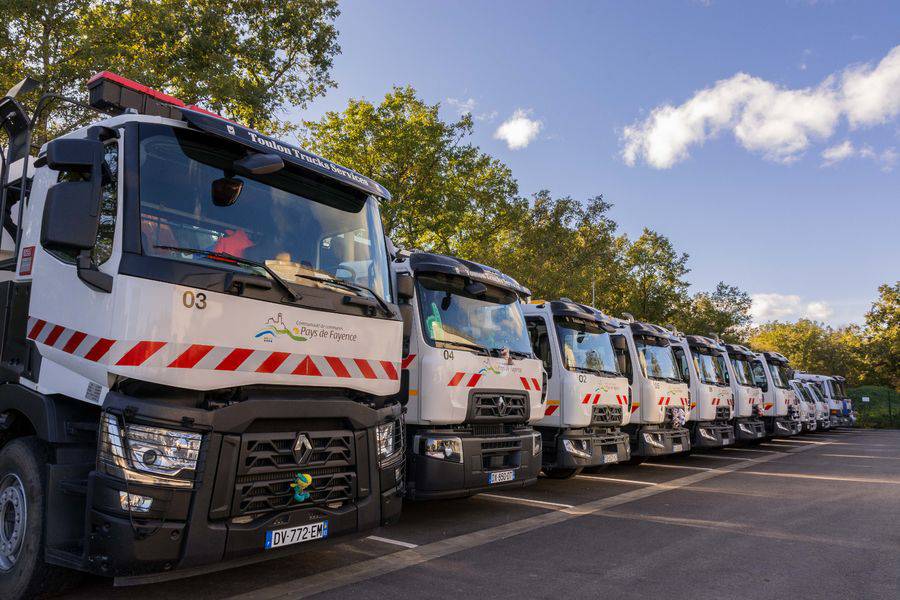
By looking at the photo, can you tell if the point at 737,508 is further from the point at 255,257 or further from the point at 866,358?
the point at 866,358

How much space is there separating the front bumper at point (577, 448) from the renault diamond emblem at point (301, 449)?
543 cm

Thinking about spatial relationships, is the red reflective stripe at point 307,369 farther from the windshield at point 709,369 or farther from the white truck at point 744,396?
the white truck at point 744,396

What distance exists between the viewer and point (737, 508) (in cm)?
811

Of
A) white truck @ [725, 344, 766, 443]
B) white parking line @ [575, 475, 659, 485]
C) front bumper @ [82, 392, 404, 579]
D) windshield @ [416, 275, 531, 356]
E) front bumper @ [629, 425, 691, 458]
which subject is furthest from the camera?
white truck @ [725, 344, 766, 443]

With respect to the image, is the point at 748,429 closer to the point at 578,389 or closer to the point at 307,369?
the point at 578,389

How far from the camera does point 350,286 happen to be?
4621 millimetres

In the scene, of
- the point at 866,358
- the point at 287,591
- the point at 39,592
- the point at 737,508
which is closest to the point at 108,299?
the point at 39,592

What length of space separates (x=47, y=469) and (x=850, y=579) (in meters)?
5.72

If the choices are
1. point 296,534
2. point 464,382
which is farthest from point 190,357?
point 464,382

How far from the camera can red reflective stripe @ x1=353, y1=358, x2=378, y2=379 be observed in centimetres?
452

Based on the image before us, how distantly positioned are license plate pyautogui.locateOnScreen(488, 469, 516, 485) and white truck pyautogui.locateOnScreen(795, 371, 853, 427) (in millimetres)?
23532

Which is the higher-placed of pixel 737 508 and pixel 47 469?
pixel 47 469

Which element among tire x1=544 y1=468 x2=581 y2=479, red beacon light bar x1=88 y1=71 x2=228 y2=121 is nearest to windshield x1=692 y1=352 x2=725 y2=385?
tire x1=544 y1=468 x2=581 y2=479

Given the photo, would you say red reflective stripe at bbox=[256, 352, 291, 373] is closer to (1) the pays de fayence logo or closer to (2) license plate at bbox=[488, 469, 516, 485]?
(1) the pays de fayence logo
